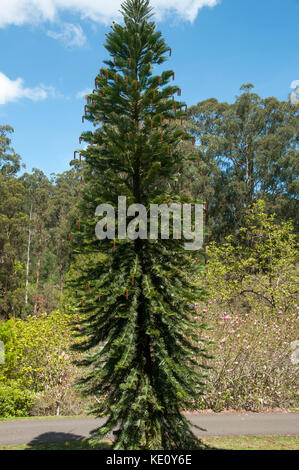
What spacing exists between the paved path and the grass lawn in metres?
0.25

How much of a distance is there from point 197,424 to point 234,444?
1427 mm

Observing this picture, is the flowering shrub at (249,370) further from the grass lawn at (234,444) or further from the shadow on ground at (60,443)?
the shadow on ground at (60,443)

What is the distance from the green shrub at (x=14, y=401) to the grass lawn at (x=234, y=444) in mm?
2659

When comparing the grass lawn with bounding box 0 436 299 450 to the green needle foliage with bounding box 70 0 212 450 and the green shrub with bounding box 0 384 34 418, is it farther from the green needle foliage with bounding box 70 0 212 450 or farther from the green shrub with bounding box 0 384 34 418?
the green shrub with bounding box 0 384 34 418

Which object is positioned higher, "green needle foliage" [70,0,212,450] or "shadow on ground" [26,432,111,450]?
"green needle foliage" [70,0,212,450]

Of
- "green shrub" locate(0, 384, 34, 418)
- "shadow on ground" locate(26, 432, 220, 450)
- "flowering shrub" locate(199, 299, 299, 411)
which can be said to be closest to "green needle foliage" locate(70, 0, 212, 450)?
"shadow on ground" locate(26, 432, 220, 450)

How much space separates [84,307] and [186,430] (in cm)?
213

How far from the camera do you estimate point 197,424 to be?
850 centimetres

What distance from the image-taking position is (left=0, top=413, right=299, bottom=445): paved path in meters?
7.87

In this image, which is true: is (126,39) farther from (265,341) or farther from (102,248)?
(265,341)

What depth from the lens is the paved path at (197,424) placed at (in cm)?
787

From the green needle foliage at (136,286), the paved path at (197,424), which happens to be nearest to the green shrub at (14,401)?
the paved path at (197,424)

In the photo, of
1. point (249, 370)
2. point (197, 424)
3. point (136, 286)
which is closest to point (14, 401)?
point (197, 424)
